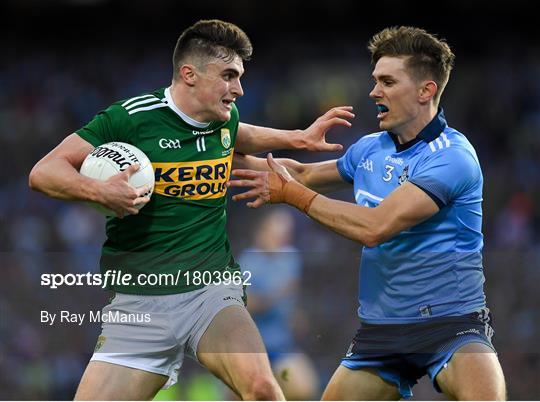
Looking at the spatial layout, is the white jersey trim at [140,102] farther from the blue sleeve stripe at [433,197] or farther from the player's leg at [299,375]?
the player's leg at [299,375]

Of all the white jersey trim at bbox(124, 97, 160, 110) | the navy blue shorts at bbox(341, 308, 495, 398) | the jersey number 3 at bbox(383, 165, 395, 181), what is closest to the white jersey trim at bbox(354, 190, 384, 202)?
the jersey number 3 at bbox(383, 165, 395, 181)

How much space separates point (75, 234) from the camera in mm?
12430

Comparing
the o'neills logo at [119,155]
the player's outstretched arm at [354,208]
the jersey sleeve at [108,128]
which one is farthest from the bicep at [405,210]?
the jersey sleeve at [108,128]

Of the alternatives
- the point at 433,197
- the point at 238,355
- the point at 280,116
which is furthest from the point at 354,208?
the point at 280,116

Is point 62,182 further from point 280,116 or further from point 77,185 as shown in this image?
point 280,116

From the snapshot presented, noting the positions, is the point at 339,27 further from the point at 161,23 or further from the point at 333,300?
the point at 333,300

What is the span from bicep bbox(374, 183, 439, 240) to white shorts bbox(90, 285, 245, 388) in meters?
0.91

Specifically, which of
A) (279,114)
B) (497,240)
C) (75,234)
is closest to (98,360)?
(75,234)

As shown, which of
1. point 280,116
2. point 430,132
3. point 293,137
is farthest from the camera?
point 280,116

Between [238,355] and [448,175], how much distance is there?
146 centimetres

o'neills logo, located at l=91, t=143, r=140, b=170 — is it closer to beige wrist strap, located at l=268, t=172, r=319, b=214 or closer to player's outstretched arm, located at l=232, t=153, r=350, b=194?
beige wrist strap, located at l=268, t=172, r=319, b=214

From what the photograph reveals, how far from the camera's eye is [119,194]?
16.7 ft

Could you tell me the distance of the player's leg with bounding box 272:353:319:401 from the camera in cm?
873

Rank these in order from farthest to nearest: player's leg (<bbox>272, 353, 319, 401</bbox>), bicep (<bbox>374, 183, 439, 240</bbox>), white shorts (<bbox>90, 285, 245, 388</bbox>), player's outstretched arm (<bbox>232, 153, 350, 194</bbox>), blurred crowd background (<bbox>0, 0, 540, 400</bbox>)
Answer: blurred crowd background (<bbox>0, 0, 540, 400</bbox>) → player's leg (<bbox>272, 353, 319, 401</bbox>) → player's outstretched arm (<bbox>232, 153, 350, 194</bbox>) → white shorts (<bbox>90, 285, 245, 388</bbox>) → bicep (<bbox>374, 183, 439, 240</bbox>)
